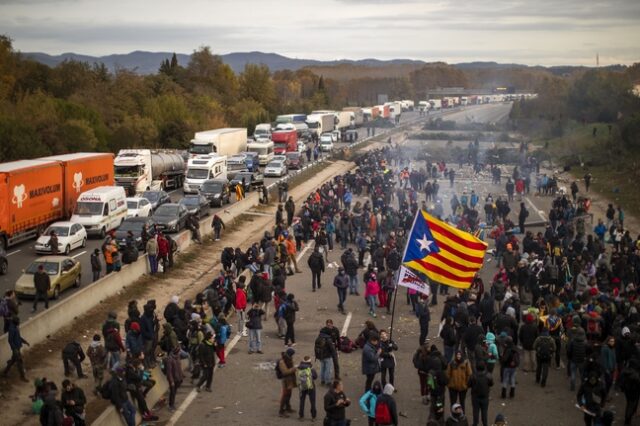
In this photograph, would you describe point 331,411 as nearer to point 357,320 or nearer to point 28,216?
point 357,320

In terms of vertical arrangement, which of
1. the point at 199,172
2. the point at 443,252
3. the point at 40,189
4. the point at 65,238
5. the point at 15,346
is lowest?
the point at 15,346

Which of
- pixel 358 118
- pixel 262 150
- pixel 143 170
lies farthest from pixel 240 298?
pixel 358 118

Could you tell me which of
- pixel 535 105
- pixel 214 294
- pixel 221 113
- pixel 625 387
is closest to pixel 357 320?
pixel 214 294

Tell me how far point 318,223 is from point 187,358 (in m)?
17.3

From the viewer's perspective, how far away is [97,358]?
18.2m

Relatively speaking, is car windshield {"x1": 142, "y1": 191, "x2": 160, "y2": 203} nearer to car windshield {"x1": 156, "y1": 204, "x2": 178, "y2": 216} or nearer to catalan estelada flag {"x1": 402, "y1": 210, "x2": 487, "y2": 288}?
car windshield {"x1": 156, "y1": 204, "x2": 178, "y2": 216}

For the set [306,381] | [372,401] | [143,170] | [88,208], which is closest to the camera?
[372,401]

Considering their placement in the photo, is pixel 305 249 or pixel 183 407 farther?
pixel 305 249

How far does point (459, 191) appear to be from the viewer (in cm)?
Answer: 5491

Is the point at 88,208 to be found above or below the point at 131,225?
above

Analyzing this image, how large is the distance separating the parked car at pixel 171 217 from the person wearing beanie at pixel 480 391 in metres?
21.1

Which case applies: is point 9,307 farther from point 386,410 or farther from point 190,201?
point 190,201

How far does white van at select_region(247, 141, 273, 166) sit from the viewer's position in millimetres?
67438

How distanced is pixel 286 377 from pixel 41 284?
30.3 ft
